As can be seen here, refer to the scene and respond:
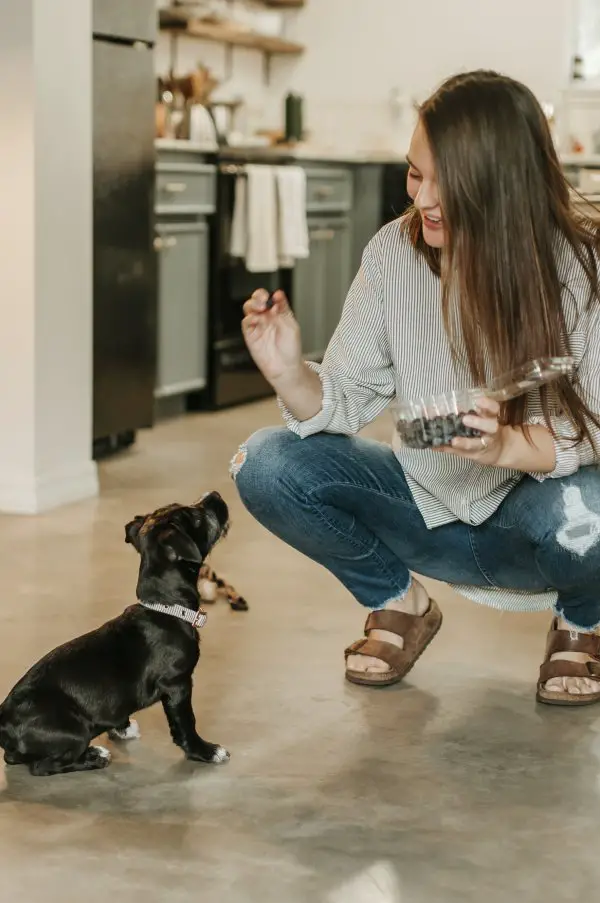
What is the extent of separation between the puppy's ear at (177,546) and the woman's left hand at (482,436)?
0.39 m

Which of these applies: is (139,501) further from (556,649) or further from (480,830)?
(480,830)

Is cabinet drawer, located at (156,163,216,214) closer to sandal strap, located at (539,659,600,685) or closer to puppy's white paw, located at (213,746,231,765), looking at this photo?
sandal strap, located at (539,659,600,685)

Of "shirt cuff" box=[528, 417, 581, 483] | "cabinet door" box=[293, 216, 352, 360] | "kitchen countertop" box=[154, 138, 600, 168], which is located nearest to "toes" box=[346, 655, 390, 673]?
"shirt cuff" box=[528, 417, 581, 483]

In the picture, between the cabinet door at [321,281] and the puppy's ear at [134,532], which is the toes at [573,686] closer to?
the puppy's ear at [134,532]

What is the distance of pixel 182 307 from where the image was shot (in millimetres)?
5375

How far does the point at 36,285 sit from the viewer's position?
3.72 meters

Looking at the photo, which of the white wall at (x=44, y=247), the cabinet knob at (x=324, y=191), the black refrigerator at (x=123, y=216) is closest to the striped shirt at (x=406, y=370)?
the white wall at (x=44, y=247)

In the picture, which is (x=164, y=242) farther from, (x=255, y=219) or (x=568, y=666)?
(x=568, y=666)

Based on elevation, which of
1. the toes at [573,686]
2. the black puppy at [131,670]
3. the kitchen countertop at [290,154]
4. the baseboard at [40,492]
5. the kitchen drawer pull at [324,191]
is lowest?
the baseboard at [40,492]

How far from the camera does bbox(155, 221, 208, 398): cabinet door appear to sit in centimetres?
520

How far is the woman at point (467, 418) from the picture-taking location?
2.02 metres

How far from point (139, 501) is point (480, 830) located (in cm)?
222

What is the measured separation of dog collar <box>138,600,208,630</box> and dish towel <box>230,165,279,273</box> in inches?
145

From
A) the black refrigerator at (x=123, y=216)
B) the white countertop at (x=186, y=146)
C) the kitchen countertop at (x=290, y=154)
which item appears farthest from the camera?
the kitchen countertop at (x=290, y=154)
